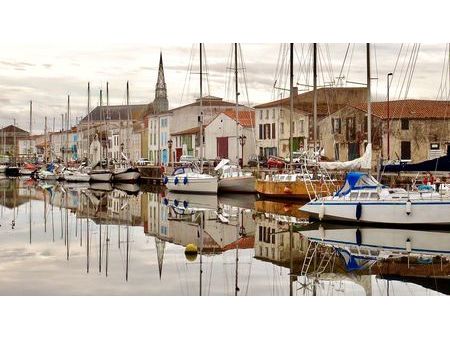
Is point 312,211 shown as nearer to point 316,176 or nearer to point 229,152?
point 316,176

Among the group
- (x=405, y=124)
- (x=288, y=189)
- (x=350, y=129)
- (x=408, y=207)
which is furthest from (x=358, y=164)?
(x=350, y=129)

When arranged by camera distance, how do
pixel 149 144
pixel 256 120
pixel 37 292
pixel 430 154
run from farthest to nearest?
pixel 149 144
pixel 256 120
pixel 430 154
pixel 37 292

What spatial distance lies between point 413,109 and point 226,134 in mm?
19050

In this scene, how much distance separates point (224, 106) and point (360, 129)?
27722 millimetres

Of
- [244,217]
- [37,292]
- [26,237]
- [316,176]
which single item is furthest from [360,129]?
[37,292]

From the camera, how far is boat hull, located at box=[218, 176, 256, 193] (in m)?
36.8

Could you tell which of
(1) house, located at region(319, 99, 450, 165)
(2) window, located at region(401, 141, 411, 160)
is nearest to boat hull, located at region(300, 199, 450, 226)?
(1) house, located at region(319, 99, 450, 165)

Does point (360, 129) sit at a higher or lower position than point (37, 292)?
higher

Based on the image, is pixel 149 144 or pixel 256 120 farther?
pixel 149 144

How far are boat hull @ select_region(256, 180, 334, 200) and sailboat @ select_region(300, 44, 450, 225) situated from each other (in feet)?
27.1

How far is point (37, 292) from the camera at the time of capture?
12273mm

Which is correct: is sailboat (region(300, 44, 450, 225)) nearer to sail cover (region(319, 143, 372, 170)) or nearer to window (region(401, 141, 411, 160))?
sail cover (region(319, 143, 372, 170))

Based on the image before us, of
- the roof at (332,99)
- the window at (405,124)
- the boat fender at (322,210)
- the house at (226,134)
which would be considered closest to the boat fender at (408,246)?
the boat fender at (322,210)

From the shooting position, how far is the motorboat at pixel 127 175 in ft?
175
